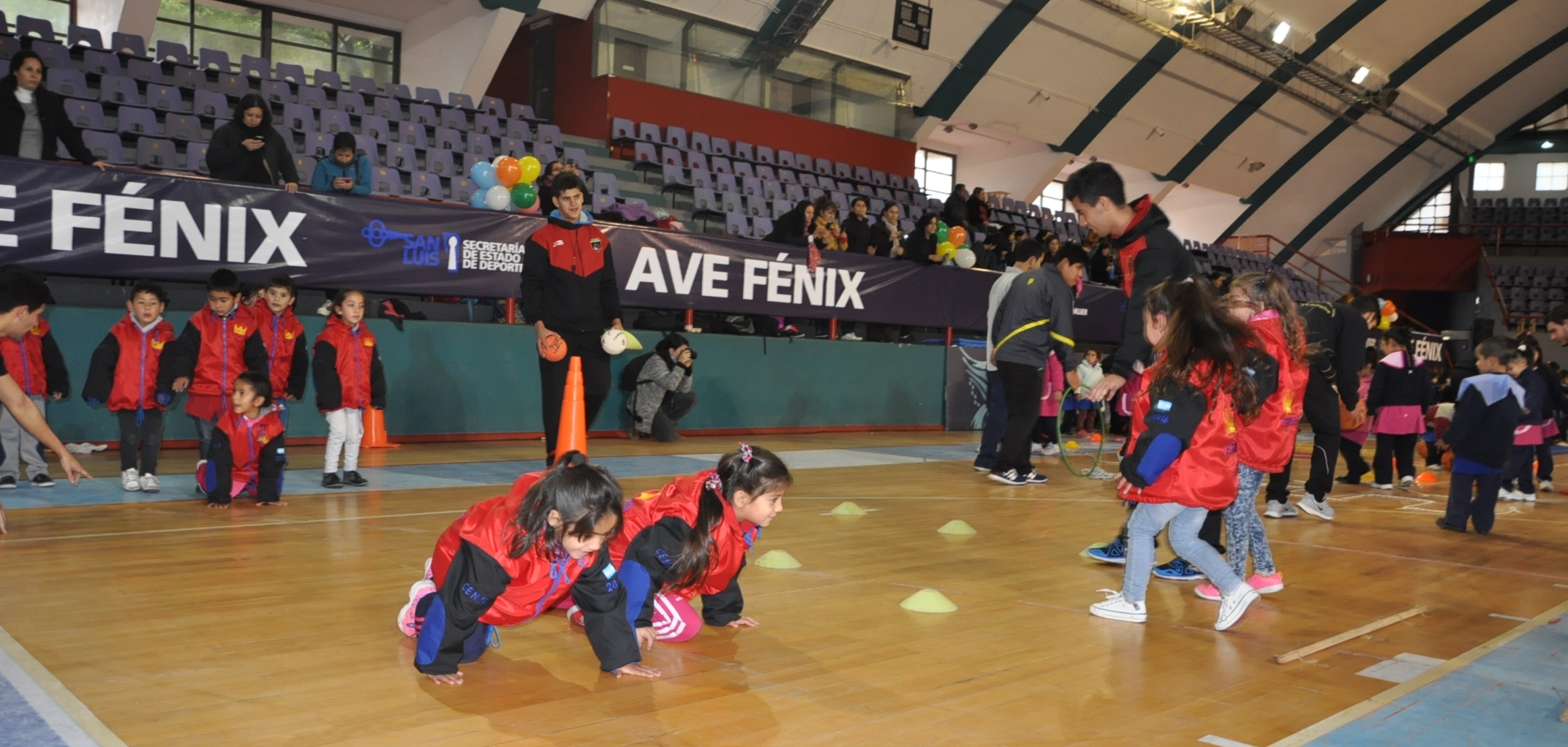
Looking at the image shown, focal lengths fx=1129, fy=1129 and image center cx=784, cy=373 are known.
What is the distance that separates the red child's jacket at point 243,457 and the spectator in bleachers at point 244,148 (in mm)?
3526

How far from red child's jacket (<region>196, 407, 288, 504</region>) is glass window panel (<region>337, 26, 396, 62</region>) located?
47.9 ft

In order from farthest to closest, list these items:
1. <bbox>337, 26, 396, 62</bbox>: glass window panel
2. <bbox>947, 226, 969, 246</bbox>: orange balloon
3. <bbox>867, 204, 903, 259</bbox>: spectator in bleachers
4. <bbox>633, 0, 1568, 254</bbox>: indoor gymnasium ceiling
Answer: <bbox>633, 0, 1568, 254</bbox>: indoor gymnasium ceiling, <bbox>337, 26, 396, 62</bbox>: glass window panel, <bbox>947, 226, 969, 246</bbox>: orange balloon, <bbox>867, 204, 903, 259</bbox>: spectator in bleachers

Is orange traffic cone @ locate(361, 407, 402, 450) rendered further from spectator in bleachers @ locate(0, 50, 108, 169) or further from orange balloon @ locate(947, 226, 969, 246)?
orange balloon @ locate(947, 226, 969, 246)

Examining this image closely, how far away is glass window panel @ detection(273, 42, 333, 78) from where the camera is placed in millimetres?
18453

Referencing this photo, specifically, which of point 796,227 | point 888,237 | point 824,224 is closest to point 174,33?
point 796,227

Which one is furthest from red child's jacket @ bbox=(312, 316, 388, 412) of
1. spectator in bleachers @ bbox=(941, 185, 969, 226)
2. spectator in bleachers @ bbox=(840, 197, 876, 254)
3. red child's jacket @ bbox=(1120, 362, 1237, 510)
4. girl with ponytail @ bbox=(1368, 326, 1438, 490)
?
spectator in bleachers @ bbox=(941, 185, 969, 226)

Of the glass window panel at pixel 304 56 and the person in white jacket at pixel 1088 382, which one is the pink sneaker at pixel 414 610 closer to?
the person in white jacket at pixel 1088 382

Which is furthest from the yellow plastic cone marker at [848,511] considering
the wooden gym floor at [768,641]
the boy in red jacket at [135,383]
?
the boy in red jacket at [135,383]

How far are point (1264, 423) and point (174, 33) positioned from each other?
1788 cm

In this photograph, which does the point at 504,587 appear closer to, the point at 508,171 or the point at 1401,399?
the point at 1401,399

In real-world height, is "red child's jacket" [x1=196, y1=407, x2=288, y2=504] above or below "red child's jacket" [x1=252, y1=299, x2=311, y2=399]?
below

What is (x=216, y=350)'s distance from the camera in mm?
7195

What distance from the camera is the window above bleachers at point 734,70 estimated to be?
63.6 ft

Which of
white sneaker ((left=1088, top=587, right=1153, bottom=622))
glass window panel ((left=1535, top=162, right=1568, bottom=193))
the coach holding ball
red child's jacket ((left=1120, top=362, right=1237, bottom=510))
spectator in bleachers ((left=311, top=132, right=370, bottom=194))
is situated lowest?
white sneaker ((left=1088, top=587, right=1153, bottom=622))
